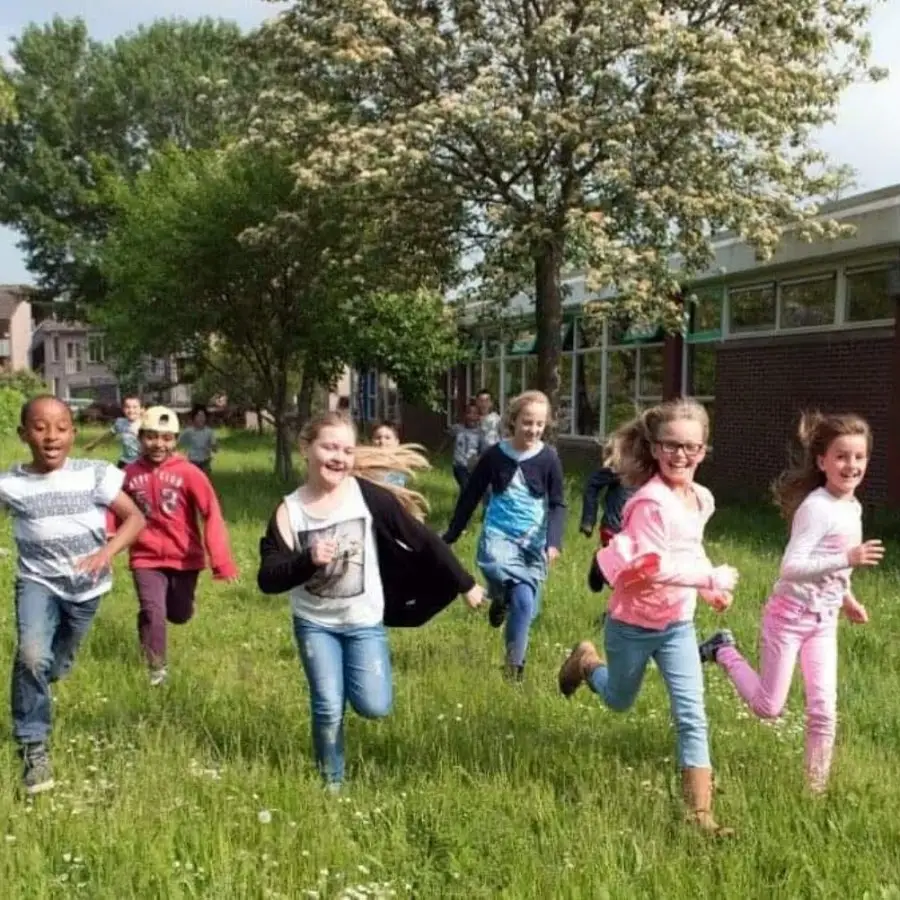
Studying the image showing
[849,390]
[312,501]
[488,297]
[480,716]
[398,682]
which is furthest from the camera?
[488,297]

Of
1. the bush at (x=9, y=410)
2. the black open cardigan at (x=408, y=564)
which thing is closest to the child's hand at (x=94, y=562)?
the black open cardigan at (x=408, y=564)

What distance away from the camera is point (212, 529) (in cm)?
682

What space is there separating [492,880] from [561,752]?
4.33 feet

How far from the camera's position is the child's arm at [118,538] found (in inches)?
204

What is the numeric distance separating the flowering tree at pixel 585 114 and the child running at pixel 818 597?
9.63m

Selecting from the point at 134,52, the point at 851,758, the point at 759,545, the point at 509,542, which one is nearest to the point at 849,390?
the point at 759,545

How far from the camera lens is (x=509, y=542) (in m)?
7.14

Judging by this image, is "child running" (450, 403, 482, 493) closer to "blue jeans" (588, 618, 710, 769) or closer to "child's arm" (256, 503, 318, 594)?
"blue jeans" (588, 618, 710, 769)

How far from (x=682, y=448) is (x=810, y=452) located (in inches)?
33.2

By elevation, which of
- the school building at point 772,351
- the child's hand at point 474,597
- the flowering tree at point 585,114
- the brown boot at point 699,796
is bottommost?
the brown boot at point 699,796

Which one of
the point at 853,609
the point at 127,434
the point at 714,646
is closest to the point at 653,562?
the point at 714,646

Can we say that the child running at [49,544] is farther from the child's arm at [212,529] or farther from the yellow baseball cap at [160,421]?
the yellow baseball cap at [160,421]

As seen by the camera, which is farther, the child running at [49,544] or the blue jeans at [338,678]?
the child running at [49,544]

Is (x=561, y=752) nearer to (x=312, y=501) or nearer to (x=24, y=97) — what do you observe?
(x=312, y=501)
